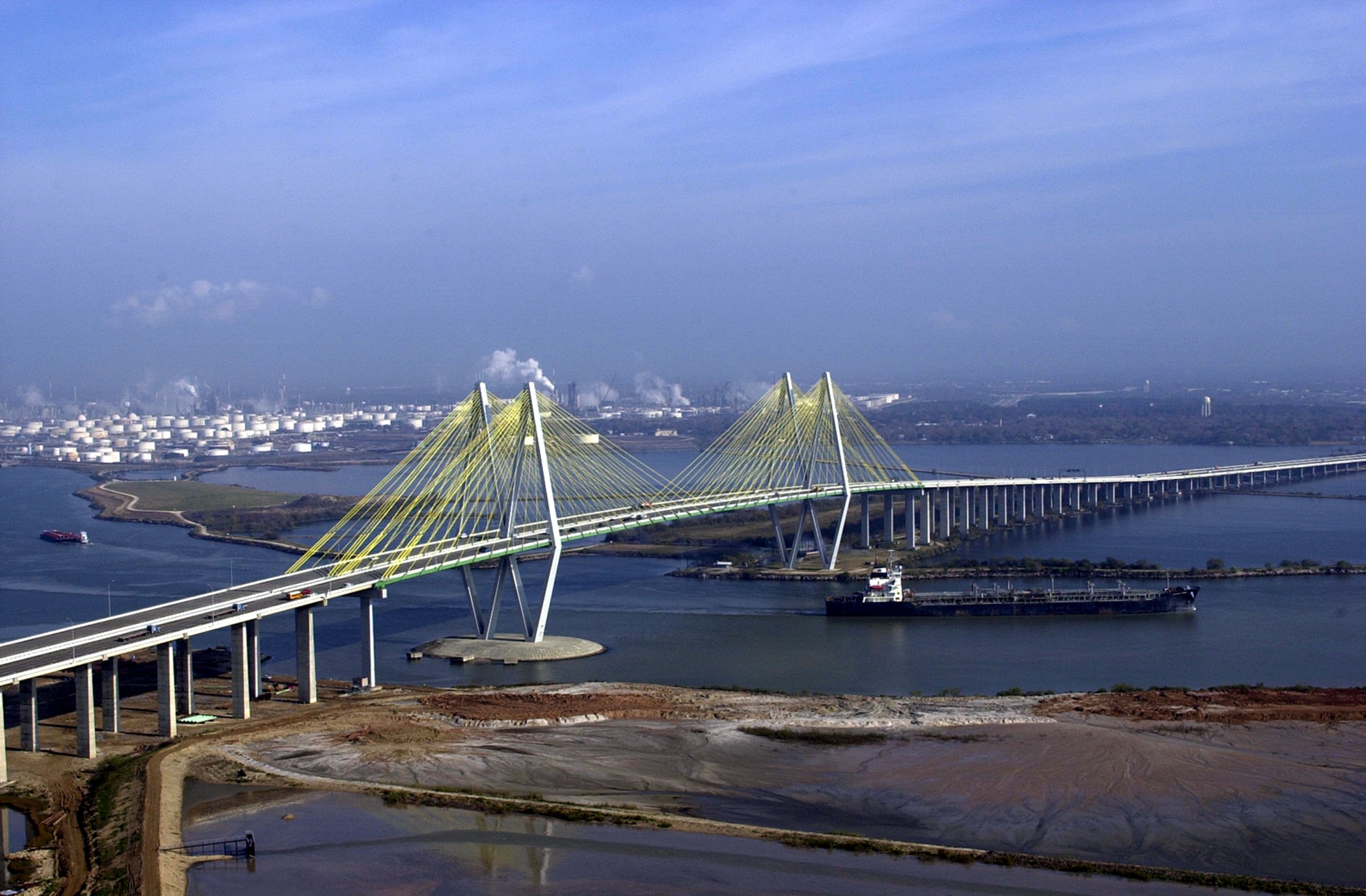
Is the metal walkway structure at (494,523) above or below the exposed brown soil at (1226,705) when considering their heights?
above

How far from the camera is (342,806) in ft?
30.3

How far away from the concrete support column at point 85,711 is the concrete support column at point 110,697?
558mm

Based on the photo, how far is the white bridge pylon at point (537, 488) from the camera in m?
14.5

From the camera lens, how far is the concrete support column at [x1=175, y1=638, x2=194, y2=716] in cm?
1141

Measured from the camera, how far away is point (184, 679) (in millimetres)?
11656

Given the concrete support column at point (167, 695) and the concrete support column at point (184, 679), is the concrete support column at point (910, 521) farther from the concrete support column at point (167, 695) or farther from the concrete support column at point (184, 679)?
the concrete support column at point (167, 695)

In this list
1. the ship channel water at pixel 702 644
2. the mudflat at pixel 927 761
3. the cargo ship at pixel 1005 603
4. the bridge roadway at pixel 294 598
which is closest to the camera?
the ship channel water at pixel 702 644

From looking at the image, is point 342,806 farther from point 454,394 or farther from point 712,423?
point 454,394

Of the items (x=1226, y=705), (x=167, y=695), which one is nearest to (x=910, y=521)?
(x=1226, y=705)

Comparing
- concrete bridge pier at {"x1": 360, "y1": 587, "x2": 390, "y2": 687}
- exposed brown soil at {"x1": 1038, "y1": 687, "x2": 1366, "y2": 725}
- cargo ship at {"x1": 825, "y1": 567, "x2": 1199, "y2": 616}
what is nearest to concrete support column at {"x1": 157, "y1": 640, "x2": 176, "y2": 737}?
concrete bridge pier at {"x1": 360, "y1": 587, "x2": 390, "y2": 687}

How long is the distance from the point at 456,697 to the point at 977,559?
12125mm

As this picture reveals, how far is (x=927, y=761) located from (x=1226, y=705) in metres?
3.17

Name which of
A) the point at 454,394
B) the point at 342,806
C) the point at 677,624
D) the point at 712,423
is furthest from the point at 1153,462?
the point at 454,394

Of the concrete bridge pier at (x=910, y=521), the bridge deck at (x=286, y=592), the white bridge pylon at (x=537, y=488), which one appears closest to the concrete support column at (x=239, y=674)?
the bridge deck at (x=286, y=592)
